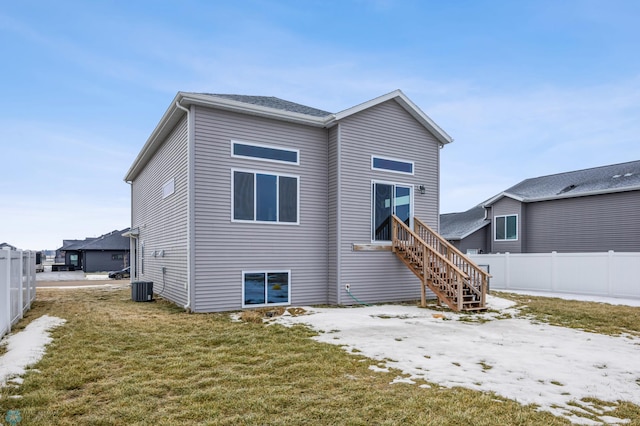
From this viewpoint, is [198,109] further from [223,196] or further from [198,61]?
[198,61]

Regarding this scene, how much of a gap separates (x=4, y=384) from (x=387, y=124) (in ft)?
33.7

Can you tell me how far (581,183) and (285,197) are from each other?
52.3 ft

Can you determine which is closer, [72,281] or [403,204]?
[403,204]

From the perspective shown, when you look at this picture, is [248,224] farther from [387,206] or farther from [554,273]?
[554,273]

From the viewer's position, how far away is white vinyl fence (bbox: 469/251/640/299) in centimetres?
1277

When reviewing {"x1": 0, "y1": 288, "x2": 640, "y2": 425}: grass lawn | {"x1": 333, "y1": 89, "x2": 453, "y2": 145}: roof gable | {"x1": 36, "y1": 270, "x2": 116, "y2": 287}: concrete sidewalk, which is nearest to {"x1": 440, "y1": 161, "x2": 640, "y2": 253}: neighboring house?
{"x1": 333, "y1": 89, "x2": 453, "y2": 145}: roof gable

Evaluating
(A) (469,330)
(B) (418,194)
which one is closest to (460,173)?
(B) (418,194)

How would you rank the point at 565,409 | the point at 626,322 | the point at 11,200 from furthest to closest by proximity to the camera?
the point at 11,200, the point at 626,322, the point at 565,409

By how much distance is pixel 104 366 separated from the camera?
15.4 feet

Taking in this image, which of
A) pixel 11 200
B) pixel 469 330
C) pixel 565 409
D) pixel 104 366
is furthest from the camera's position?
pixel 11 200

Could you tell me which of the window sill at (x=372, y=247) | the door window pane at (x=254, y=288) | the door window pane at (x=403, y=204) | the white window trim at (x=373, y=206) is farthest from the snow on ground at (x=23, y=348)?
the door window pane at (x=403, y=204)

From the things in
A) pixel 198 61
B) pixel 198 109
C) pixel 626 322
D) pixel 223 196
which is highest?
pixel 198 61

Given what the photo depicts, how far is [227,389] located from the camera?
3.92m

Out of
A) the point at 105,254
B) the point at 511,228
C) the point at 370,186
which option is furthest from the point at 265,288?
the point at 105,254
